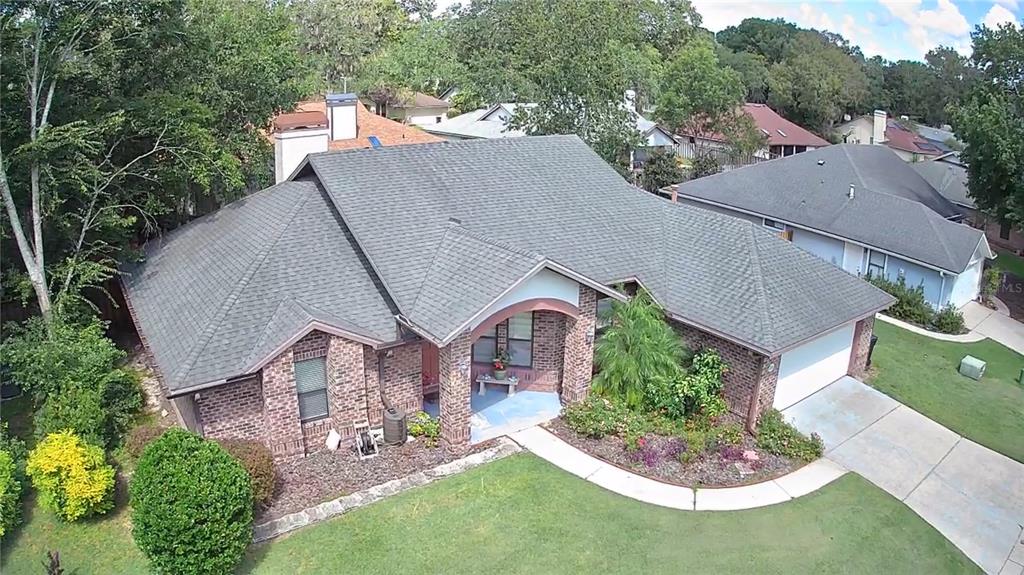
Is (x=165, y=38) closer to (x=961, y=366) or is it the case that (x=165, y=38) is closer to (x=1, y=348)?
(x=1, y=348)

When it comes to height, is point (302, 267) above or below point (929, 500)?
above

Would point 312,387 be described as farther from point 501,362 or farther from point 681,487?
point 681,487

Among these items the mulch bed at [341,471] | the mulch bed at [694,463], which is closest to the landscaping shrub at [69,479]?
the mulch bed at [341,471]

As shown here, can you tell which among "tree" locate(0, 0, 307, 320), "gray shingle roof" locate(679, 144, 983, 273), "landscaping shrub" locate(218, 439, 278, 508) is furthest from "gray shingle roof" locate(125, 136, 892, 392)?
"gray shingle roof" locate(679, 144, 983, 273)

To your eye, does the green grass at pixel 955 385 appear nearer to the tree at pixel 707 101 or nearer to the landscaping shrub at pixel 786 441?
the landscaping shrub at pixel 786 441

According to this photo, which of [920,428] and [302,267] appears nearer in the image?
[302,267]

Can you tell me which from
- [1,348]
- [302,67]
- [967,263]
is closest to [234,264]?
[1,348]
